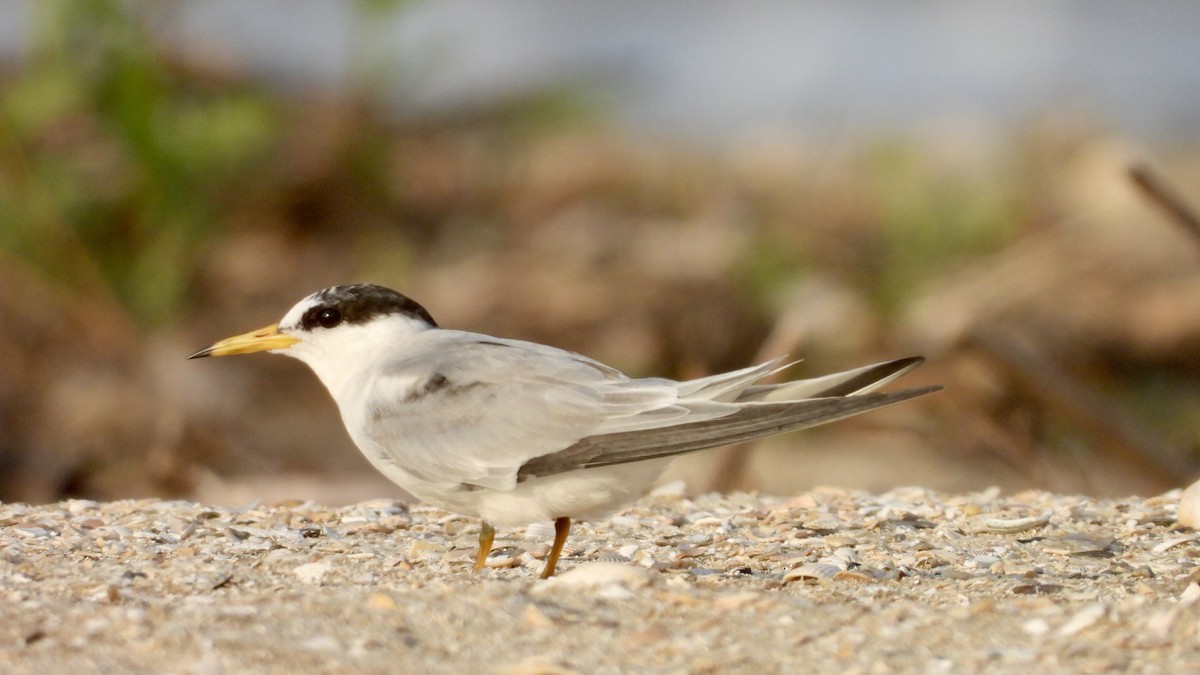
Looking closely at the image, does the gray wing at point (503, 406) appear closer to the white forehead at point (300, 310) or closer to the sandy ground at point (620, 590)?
the sandy ground at point (620, 590)

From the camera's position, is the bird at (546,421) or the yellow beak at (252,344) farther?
the yellow beak at (252,344)

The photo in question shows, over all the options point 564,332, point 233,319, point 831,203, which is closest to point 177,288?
point 233,319

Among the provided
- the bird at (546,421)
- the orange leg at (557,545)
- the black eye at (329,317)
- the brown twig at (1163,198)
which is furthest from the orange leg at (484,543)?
the brown twig at (1163,198)

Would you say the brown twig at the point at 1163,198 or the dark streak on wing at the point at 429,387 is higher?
the brown twig at the point at 1163,198

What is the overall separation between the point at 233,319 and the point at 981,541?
6353 mm

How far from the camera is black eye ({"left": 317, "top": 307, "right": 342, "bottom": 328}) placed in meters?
3.52

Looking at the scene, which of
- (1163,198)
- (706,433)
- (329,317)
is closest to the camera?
(706,433)

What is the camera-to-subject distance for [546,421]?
3.01 meters

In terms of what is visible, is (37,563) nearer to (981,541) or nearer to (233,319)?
(981,541)

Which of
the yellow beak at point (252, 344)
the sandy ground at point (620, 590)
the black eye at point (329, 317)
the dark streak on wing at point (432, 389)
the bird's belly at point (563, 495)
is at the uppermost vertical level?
the black eye at point (329, 317)

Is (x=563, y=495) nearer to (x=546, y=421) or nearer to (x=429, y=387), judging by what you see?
(x=546, y=421)

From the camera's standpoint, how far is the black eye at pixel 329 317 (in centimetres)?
352

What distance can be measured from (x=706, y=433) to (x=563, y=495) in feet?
1.14

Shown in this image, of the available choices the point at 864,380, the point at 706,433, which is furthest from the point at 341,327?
the point at 864,380
